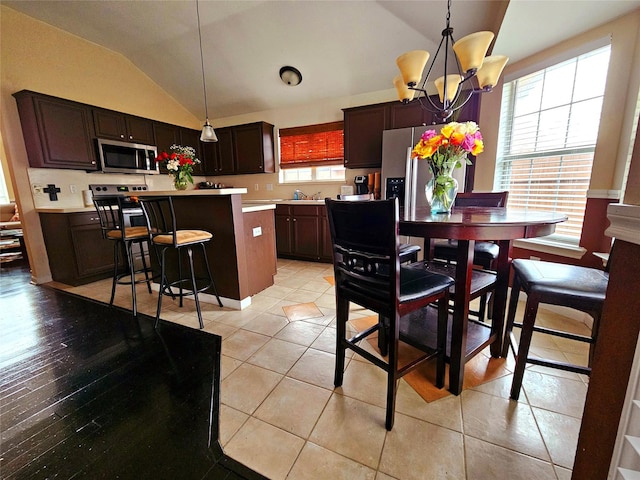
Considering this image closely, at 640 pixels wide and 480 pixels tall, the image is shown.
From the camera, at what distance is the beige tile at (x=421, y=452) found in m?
0.99

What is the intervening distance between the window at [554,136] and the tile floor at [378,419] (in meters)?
1.24

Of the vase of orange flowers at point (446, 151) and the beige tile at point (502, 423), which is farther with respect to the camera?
the vase of orange flowers at point (446, 151)

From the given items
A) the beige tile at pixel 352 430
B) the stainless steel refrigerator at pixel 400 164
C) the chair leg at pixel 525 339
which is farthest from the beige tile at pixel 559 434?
the stainless steel refrigerator at pixel 400 164

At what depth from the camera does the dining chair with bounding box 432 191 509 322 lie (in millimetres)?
1993

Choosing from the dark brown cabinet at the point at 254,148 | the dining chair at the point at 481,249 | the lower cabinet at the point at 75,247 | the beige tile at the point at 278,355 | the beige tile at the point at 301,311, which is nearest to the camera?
the beige tile at the point at 278,355

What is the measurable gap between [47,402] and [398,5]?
3.98 meters

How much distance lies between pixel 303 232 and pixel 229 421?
113 inches

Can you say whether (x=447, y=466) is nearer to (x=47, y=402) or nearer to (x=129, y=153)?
(x=47, y=402)

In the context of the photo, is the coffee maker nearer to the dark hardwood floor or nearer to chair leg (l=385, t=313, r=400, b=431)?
the dark hardwood floor

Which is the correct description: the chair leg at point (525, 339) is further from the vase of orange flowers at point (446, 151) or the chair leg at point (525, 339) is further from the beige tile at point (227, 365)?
the beige tile at point (227, 365)

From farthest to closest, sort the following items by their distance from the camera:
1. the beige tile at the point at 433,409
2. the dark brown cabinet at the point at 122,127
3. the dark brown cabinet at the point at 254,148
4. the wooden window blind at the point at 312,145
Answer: the dark brown cabinet at the point at 254,148
the wooden window blind at the point at 312,145
the dark brown cabinet at the point at 122,127
the beige tile at the point at 433,409

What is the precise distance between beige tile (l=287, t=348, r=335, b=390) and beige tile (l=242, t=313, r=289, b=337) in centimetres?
40

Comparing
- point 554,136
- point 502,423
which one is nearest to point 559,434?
point 502,423

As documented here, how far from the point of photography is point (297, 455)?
106cm
